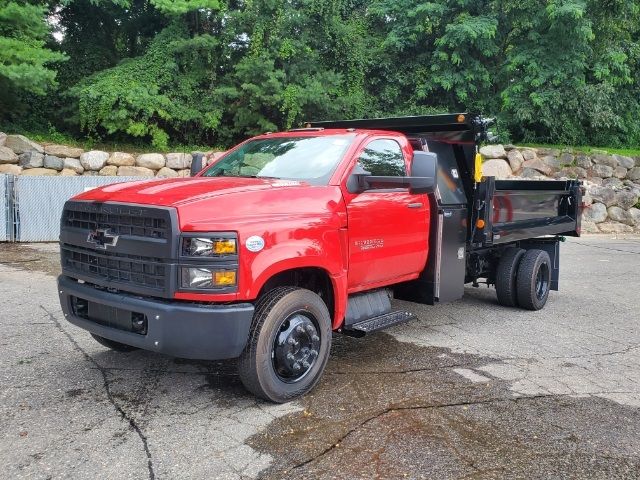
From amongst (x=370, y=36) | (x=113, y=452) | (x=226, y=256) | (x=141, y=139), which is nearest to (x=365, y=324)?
(x=226, y=256)

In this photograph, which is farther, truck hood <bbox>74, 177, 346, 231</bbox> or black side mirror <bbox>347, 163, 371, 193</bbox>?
black side mirror <bbox>347, 163, 371, 193</bbox>

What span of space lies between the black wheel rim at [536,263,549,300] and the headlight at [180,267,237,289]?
541 centimetres

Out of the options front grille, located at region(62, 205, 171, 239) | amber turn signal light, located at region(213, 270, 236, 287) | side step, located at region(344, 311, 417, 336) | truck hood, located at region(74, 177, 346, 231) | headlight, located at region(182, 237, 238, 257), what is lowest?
side step, located at region(344, 311, 417, 336)

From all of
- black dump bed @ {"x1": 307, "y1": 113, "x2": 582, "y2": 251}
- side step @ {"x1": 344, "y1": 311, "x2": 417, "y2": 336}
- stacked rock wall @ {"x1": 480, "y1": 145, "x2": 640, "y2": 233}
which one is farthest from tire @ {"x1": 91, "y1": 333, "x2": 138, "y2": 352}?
stacked rock wall @ {"x1": 480, "y1": 145, "x2": 640, "y2": 233}

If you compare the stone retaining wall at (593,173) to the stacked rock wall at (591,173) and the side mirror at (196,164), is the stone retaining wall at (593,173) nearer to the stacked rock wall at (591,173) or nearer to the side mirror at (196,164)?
the stacked rock wall at (591,173)

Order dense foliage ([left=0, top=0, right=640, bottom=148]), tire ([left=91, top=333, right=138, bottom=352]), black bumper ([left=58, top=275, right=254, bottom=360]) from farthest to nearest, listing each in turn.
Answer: dense foliage ([left=0, top=0, right=640, bottom=148]), tire ([left=91, top=333, right=138, bottom=352]), black bumper ([left=58, top=275, right=254, bottom=360])

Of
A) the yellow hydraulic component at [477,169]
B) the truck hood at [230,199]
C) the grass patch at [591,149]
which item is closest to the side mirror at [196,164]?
the truck hood at [230,199]

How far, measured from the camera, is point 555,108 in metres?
18.0

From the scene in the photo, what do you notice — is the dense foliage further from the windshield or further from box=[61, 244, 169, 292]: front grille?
box=[61, 244, 169, 292]: front grille

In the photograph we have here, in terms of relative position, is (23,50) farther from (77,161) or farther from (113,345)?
(113,345)

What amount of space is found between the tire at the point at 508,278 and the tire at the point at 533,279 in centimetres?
7

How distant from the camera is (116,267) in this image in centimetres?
417

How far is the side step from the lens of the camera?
5.00m

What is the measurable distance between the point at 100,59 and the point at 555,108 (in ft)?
44.4
